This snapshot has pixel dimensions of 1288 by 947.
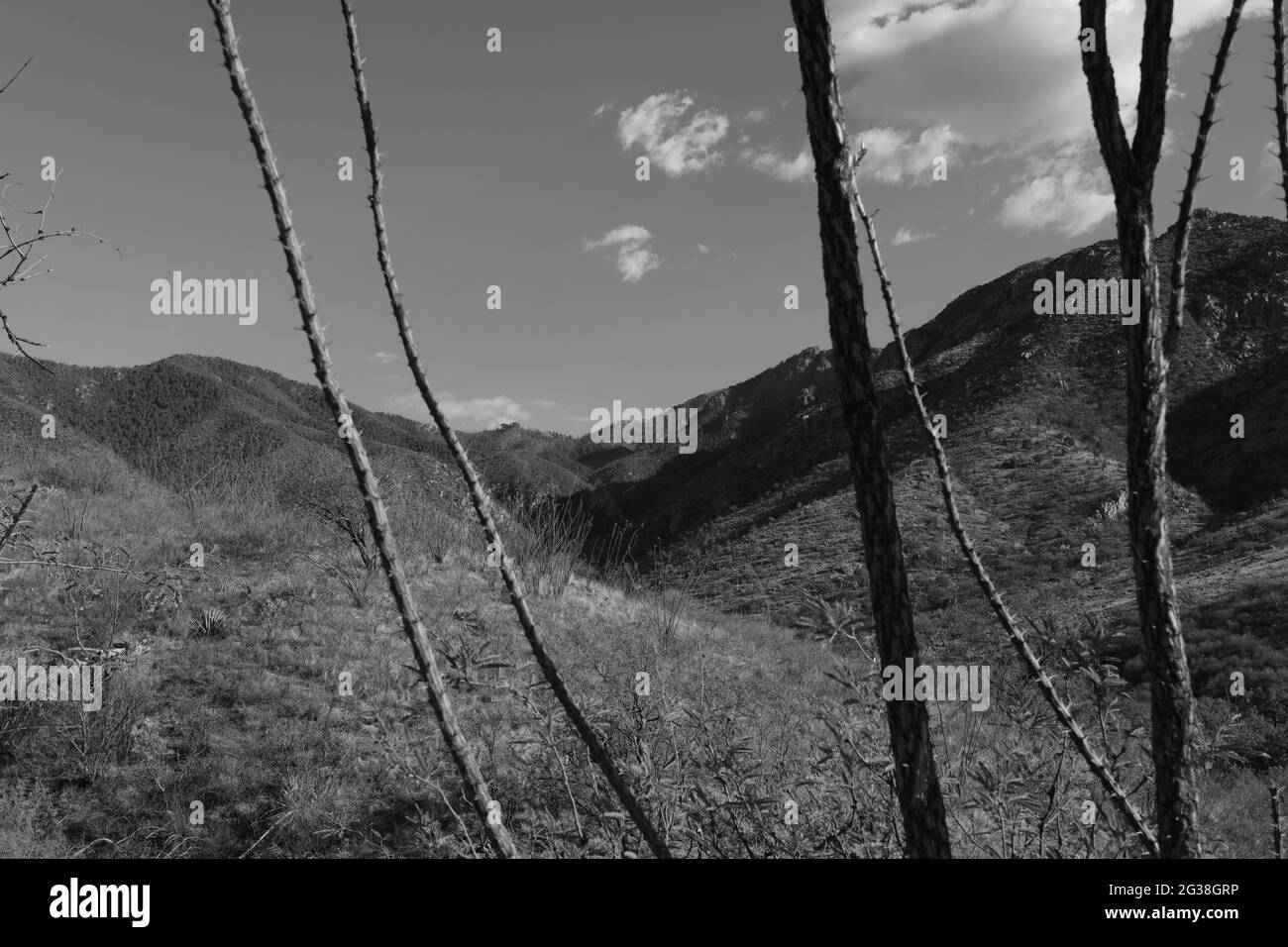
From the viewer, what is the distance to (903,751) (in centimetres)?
133

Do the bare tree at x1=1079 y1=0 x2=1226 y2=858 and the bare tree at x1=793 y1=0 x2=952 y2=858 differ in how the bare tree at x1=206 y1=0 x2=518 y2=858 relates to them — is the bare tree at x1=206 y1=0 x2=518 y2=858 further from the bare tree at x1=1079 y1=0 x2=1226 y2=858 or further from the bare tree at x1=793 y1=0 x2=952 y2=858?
the bare tree at x1=1079 y1=0 x2=1226 y2=858

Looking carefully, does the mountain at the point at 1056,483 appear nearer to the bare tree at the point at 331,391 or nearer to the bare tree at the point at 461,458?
the bare tree at the point at 461,458

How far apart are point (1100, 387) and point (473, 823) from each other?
3311 cm

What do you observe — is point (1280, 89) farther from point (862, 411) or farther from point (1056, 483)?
point (1056, 483)

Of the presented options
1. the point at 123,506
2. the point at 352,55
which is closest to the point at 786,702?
the point at 352,55

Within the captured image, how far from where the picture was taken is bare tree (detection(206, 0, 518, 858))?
50.9 inches

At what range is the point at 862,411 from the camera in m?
1.29

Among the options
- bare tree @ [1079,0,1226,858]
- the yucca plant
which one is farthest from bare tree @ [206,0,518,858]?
the yucca plant

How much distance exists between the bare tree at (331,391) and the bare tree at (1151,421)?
1.37 metres

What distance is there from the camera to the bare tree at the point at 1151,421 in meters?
1.59

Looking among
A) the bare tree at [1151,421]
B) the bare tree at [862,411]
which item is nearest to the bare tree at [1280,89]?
the bare tree at [1151,421]

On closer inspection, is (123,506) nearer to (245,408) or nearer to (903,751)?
(903,751)

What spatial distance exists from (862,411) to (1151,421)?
73cm

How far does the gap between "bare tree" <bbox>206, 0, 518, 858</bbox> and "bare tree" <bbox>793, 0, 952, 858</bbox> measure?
29.5 inches
